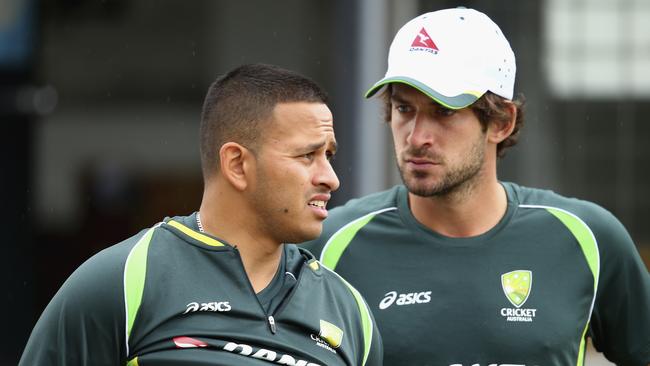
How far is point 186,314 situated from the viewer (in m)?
3.21

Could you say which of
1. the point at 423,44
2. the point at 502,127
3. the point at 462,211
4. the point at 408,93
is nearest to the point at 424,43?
the point at 423,44

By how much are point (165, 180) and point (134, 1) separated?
6.63 feet

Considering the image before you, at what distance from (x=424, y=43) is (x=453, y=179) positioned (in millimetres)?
445

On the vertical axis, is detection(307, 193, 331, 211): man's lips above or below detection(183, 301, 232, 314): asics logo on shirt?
above

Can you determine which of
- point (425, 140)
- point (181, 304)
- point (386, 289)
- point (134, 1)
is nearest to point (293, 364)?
point (181, 304)

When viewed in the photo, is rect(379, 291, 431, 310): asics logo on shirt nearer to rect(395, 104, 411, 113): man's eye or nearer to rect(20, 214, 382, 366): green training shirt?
rect(20, 214, 382, 366): green training shirt

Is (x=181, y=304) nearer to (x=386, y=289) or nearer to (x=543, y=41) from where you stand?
(x=386, y=289)

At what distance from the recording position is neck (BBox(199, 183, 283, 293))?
3.40m

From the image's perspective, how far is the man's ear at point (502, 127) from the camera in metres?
4.07

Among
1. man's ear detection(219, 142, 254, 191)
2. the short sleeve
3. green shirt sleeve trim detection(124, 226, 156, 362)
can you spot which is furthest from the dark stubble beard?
green shirt sleeve trim detection(124, 226, 156, 362)

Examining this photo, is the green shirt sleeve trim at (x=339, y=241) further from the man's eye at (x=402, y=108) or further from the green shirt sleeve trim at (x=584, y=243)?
the green shirt sleeve trim at (x=584, y=243)

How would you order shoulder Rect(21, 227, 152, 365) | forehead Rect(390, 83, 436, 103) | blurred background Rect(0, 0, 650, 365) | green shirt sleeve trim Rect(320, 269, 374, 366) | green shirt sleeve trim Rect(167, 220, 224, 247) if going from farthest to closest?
1. blurred background Rect(0, 0, 650, 365)
2. forehead Rect(390, 83, 436, 103)
3. green shirt sleeve trim Rect(320, 269, 374, 366)
4. green shirt sleeve trim Rect(167, 220, 224, 247)
5. shoulder Rect(21, 227, 152, 365)

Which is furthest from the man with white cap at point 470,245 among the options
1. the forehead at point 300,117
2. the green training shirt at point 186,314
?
the forehead at point 300,117

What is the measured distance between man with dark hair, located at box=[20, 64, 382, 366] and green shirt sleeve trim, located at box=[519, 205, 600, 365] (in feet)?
2.45
